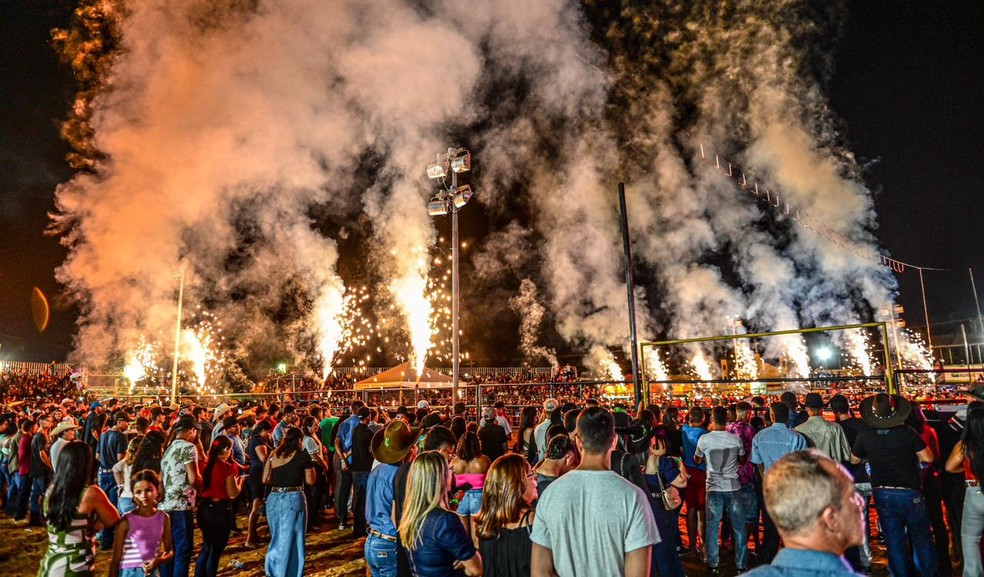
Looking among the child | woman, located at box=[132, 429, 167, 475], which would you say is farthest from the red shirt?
the child

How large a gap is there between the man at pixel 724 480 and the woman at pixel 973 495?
213cm

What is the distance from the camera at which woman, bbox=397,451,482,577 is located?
3938mm

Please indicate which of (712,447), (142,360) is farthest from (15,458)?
(142,360)

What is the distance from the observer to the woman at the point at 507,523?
416 centimetres

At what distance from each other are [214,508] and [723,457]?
5.94 meters

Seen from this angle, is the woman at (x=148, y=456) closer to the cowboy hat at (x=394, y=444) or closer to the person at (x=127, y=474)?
the person at (x=127, y=474)

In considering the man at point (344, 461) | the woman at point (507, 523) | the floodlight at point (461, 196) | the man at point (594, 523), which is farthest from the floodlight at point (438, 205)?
the man at point (594, 523)

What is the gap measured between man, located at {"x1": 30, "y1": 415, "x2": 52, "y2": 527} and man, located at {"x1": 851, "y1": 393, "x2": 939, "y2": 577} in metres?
12.7

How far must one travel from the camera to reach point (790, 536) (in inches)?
78.8

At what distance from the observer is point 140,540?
5062mm

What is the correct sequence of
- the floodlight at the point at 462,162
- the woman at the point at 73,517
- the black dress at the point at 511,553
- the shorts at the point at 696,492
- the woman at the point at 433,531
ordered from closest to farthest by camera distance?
the woman at the point at 433,531, the black dress at the point at 511,553, the woman at the point at 73,517, the shorts at the point at 696,492, the floodlight at the point at 462,162

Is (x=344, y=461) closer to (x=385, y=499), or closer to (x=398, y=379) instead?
(x=385, y=499)

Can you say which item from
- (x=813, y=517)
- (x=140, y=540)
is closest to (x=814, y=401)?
(x=813, y=517)

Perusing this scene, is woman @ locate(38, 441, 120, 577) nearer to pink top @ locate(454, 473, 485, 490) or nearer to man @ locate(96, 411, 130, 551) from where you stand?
pink top @ locate(454, 473, 485, 490)
